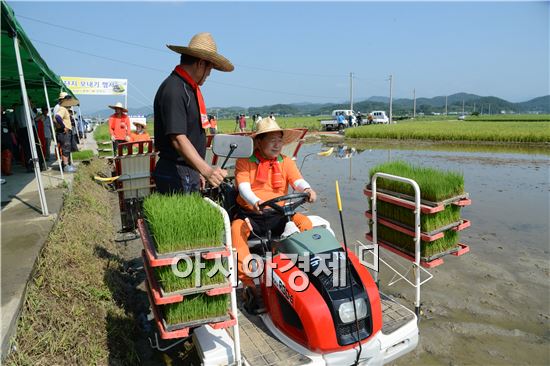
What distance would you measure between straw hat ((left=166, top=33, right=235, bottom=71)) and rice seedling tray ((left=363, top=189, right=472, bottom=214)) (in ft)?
6.73

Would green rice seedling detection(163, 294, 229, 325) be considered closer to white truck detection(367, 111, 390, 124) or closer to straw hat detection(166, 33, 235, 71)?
straw hat detection(166, 33, 235, 71)

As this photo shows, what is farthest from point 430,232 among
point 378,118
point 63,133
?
point 378,118

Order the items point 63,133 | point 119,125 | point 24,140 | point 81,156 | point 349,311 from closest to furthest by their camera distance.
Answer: point 349,311
point 24,140
point 119,125
point 63,133
point 81,156

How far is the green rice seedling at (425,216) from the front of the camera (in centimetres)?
343

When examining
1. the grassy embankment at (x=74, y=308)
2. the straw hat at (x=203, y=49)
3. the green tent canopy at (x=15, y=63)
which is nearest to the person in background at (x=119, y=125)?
the green tent canopy at (x=15, y=63)

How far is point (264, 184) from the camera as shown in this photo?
3.64m

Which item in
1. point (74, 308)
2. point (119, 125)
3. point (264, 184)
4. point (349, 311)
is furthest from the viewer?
point (119, 125)

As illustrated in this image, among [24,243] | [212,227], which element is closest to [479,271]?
[212,227]

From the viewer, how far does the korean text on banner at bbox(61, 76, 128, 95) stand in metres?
17.5

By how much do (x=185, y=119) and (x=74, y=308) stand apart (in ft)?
6.12

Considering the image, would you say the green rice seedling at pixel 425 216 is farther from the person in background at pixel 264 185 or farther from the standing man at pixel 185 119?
the standing man at pixel 185 119

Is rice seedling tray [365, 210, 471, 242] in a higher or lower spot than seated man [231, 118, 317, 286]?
lower

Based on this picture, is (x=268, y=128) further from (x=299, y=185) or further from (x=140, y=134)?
(x=140, y=134)

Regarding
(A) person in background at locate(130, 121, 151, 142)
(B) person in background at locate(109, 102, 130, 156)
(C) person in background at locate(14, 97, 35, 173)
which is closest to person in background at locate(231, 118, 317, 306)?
(A) person in background at locate(130, 121, 151, 142)
